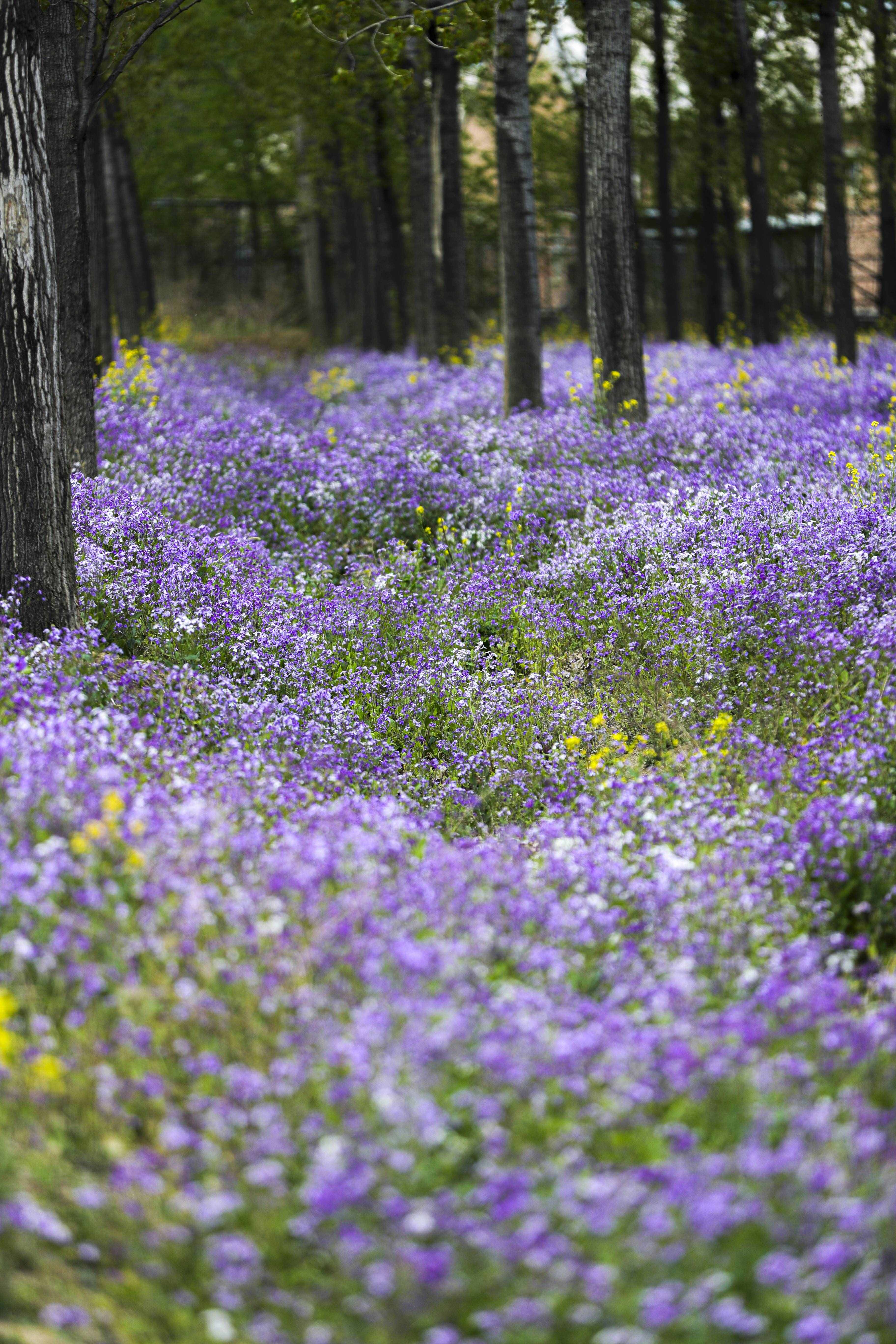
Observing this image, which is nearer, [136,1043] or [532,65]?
[136,1043]

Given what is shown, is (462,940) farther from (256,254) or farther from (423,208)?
(256,254)

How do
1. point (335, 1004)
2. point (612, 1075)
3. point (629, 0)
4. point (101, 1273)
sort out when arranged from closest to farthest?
point (101, 1273)
point (612, 1075)
point (335, 1004)
point (629, 0)

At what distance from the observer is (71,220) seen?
9.10m

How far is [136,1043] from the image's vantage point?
2.96 m

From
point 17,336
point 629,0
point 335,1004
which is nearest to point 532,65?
point 629,0

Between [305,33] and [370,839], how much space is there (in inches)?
740

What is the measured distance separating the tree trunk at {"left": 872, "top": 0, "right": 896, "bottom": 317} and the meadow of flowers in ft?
54.7

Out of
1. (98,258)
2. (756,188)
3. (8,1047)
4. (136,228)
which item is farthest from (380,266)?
(8,1047)

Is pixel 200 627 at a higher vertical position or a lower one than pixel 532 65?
lower

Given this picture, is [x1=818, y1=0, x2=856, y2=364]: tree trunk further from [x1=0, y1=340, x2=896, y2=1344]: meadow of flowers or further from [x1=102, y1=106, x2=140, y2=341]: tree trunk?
[x1=102, y1=106, x2=140, y2=341]: tree trunk

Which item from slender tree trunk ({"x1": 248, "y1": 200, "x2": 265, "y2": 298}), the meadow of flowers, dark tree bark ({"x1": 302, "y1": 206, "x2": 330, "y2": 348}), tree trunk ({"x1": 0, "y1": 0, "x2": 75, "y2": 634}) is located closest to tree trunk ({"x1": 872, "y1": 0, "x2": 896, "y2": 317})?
dark tree bark ({"x1": 302, "y1": 206, "x2": 330, "y2": 348})

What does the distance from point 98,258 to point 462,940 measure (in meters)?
14.2

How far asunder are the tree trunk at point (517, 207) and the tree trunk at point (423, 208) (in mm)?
7044

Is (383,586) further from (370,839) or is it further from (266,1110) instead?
(266,1110)
